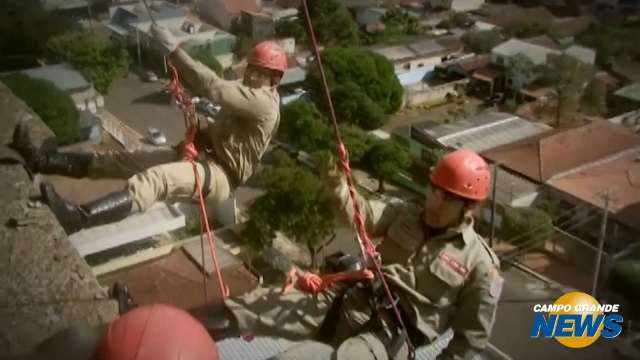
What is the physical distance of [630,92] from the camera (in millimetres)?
13055

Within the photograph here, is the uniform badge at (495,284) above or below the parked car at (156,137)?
above

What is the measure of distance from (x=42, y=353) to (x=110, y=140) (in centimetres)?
922

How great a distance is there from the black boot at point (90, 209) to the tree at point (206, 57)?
9960 mm

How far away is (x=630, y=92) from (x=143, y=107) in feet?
29.1

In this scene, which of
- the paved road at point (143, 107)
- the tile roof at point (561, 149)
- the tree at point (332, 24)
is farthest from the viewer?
the tree at point (332, 24)

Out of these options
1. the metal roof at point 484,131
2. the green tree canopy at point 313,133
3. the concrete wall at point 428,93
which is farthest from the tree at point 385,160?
the concrete wall at point 428,93

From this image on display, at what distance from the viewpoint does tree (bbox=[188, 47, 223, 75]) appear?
12.4 metres

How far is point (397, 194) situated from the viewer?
33.2ft

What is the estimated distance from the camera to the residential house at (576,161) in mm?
9203

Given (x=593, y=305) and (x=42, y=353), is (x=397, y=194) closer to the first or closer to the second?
(x=593, y=305)

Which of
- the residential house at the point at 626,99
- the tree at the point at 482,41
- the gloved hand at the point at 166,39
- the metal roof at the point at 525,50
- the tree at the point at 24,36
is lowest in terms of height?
the residential house at the point at 626,99

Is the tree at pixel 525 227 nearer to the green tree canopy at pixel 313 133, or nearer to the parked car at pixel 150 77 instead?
the green tree canopy at pixel 313 133

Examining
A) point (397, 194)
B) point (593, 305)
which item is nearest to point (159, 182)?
point (593, 305)

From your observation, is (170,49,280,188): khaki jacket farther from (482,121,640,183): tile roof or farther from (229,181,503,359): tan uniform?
(482,121,640,183): tile roof
